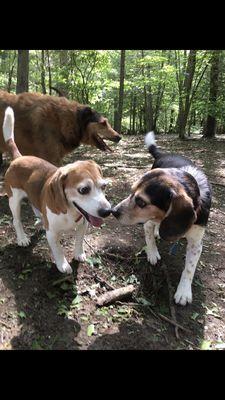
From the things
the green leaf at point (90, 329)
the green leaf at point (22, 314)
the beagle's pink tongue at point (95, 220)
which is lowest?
the green leaf at point (90, 329)

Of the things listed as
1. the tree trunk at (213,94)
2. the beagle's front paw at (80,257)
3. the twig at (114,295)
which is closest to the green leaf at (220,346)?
the twig at (114,295)

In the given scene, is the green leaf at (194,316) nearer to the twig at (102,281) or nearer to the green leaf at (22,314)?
the twig at (102,281)

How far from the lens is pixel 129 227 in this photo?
5566 millimetres

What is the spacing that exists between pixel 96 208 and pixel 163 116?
A: 34494 mm

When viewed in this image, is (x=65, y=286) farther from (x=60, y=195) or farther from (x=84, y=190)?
(x=84, y=190)

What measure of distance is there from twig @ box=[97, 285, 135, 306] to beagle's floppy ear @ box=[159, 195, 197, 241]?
0.85 m

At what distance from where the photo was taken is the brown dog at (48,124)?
698cm

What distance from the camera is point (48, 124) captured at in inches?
277

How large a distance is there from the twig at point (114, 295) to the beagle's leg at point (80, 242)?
637 millimetres

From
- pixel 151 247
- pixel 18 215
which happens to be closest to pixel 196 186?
pixel 151 247

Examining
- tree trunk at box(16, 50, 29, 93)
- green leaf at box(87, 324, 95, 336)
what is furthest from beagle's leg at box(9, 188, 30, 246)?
tree trunk at box(16, 50, 29, 93)

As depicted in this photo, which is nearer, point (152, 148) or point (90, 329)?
point (90, 329)

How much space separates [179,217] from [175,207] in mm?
103
